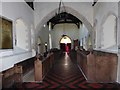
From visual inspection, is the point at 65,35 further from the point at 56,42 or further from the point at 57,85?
the point at 57,85

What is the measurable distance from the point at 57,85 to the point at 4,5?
8.97 ft

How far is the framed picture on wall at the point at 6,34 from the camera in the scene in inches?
147

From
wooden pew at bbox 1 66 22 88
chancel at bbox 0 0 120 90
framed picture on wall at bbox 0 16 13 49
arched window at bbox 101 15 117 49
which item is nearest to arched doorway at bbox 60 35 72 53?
chancel at bbox 0 0 120 90

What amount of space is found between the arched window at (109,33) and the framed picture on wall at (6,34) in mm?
3762

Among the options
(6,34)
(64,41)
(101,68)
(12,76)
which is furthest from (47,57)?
(64,41)

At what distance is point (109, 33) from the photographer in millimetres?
5805

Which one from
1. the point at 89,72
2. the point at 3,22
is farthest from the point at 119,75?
the point at 3,22

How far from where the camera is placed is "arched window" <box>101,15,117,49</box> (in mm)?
5477

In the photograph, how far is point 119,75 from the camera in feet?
12.7

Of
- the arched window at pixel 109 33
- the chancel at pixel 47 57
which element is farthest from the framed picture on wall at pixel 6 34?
the arched window at pixel 109 33

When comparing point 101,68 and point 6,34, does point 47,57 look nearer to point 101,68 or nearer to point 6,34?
point 6,34

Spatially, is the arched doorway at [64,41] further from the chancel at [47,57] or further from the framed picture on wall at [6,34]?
the framed picture on wall at [6,34]

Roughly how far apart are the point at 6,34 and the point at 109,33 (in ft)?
13.3

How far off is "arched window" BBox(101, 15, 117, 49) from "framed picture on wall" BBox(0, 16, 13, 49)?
3762 millimetres
